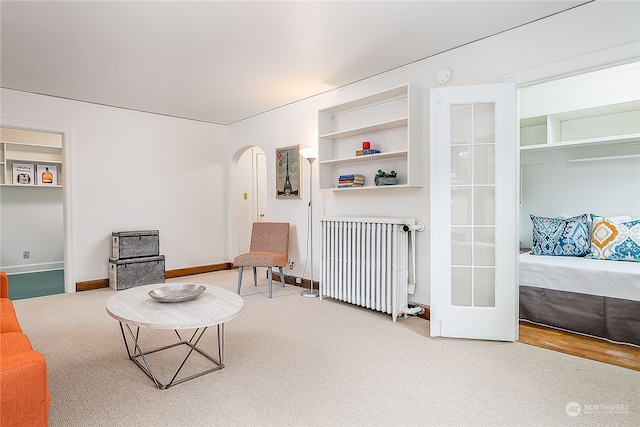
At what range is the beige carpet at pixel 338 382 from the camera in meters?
1.82

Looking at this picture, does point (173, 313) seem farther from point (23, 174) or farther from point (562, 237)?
point (23, 174)

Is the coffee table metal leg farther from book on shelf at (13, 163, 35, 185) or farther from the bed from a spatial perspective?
book on shelf at (13, 163, 35, 185)

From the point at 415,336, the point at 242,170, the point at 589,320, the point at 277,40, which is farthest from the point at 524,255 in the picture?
the point at 242,170

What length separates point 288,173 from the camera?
486cm

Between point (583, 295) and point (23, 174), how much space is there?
24.8ft

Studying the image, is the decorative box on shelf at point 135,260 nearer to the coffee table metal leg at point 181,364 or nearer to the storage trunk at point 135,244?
the storage trunk at point 135,244

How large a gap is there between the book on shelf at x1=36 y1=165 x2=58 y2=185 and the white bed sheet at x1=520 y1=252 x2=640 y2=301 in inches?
275

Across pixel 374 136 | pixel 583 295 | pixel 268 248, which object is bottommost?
pixel 583 295

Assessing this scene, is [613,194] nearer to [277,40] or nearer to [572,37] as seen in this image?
[572,37]

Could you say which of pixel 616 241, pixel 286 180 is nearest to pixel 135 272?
pixel 286 180

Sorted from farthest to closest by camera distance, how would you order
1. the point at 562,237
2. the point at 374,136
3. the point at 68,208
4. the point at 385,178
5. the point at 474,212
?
the point at 68,208 < the point at 374,136 < the point at 562,237 < the point at 385,178 < the point at 474,212

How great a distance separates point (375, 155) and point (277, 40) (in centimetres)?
136

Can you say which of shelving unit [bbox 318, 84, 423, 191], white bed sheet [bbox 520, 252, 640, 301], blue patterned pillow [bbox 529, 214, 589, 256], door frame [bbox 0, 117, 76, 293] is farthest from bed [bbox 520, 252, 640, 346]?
door frame [bbox 0, 117, 76, 293]

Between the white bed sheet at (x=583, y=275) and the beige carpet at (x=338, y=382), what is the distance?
0.73 m
